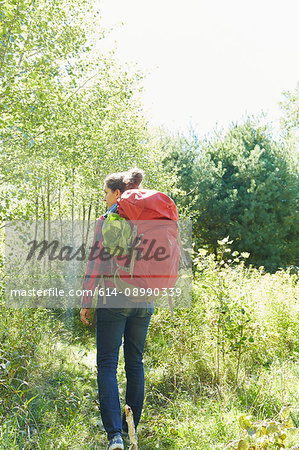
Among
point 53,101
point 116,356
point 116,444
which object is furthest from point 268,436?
point 53,101

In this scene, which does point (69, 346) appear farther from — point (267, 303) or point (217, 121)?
point (217, 121)

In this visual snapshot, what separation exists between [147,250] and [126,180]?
0.55 m

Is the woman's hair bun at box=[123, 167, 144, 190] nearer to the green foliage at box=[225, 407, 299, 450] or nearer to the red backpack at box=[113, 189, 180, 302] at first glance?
the red backpack at box=[113, 189, 180, 302]

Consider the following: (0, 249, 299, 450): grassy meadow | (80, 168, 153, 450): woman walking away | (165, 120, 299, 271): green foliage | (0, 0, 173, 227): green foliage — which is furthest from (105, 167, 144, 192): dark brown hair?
(165, 120, 299, 271): green foliage

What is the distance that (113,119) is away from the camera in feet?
21.4

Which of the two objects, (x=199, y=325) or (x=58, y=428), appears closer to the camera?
(x=58, y=428)

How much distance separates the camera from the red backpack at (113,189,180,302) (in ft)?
6.99

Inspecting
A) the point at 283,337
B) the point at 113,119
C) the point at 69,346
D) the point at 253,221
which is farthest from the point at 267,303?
the point at 253,221

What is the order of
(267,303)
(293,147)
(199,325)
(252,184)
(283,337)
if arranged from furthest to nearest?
(293,147), (252,184), (267,303), (283,337), (199,325)

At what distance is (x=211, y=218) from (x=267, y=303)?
690cm

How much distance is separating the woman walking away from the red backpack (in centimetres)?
11

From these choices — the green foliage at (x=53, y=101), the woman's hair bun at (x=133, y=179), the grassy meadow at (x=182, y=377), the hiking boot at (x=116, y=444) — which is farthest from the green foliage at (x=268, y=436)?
the green foliage at (x=53, y=101)

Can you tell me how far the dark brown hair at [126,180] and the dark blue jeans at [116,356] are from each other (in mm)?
766

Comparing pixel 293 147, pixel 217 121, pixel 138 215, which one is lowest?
pixel 138 215
